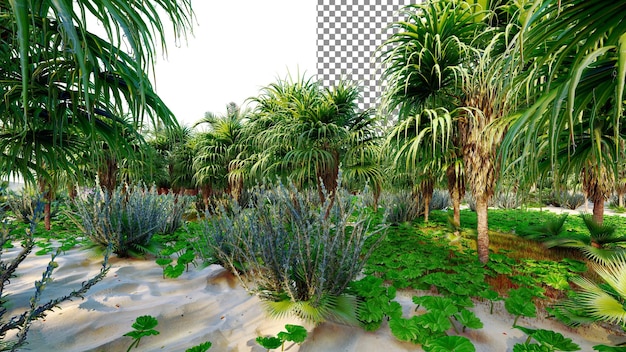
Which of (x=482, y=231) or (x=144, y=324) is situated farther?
(x=482, y=231)

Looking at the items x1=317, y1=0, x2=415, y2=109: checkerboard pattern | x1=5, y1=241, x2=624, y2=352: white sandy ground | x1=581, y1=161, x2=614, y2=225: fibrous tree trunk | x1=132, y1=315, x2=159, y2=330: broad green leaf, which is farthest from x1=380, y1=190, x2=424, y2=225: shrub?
x1=317, y1=0, x2=415, y2=109: checkerboard pattern

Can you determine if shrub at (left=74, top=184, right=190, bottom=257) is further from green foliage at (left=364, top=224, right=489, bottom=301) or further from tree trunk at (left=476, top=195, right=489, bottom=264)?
tree trunk at (left=476, top=195, right=489, bottom=264)

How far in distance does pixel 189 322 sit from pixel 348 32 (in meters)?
14.8

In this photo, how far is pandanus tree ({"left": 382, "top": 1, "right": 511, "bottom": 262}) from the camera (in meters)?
3.37

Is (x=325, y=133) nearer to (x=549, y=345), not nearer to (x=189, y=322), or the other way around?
(x=189, y=322)

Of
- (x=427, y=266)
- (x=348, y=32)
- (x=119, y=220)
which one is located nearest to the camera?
(x=119, y=220)

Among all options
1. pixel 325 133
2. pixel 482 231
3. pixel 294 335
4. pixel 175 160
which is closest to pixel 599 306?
pixel 482 231

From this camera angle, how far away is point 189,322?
2123mm

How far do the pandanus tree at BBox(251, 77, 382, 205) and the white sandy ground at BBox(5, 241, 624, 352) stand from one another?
7.92ft

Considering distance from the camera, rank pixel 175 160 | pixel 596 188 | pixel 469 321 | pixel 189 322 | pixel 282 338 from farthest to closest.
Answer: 1. pixel 175 160
2. pixel 596 188
3. pixel 189 322
4. pixel 469 321
5. pixel 282 338

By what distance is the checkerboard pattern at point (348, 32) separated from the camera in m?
13.4

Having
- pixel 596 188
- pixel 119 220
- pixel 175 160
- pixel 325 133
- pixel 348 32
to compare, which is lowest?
pixel 119 220

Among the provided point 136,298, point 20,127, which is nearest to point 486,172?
point 136,298

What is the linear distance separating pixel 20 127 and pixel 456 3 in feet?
15.6
